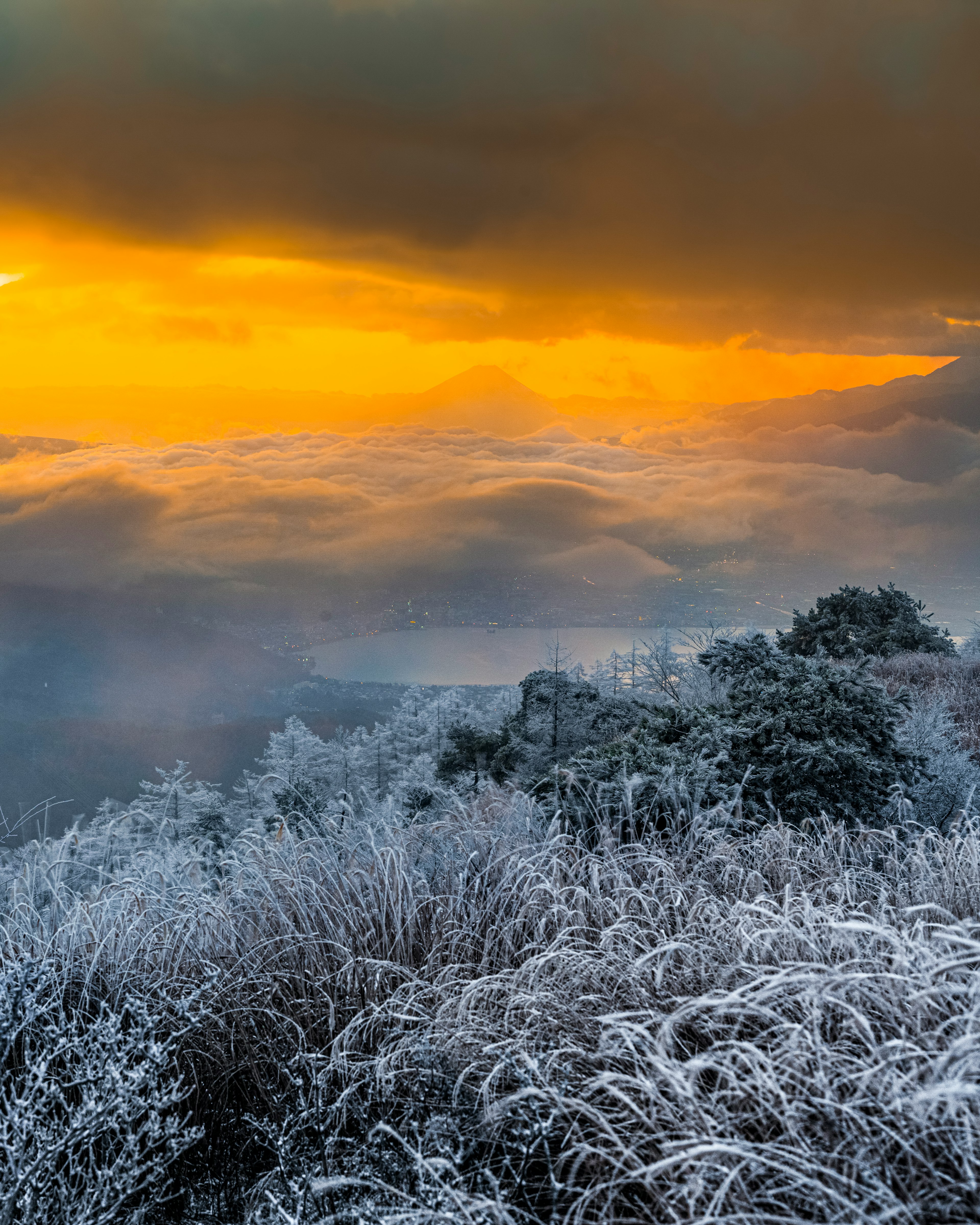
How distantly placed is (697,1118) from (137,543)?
6242 inches

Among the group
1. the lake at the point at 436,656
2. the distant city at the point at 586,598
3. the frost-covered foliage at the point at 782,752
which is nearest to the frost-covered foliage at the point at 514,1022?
the frost-covered foliage at the point at 782,752

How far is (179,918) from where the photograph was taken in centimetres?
382

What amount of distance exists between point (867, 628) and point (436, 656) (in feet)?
220

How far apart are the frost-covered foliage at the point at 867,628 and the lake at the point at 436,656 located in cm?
4172

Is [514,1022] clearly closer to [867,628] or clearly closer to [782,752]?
[782,752]

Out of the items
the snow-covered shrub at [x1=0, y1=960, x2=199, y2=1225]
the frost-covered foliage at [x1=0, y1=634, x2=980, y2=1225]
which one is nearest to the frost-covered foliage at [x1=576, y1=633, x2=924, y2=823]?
the frost-covered foliage at [x1=0, y1=634, x2=980, y2=1225]

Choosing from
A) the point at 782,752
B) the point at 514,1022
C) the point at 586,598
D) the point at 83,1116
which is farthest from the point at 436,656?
the point at 83,1116

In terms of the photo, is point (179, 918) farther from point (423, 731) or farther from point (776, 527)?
point (776, 527)

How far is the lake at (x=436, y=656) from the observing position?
75.4m

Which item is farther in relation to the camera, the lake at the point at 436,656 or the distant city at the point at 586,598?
the distant city at the point at 586,598

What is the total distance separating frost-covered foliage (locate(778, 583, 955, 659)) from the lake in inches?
1643

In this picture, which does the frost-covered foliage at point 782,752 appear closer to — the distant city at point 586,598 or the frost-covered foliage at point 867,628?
the frost-covered foliage at point 867,628

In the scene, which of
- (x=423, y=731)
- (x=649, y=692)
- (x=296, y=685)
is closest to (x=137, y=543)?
(x=296, y=685)

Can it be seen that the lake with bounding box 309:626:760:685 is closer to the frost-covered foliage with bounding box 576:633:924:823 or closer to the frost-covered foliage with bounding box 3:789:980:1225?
the frost-covered foliage with bounding box 576:633:924:823
